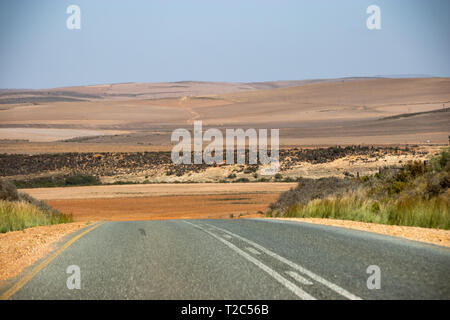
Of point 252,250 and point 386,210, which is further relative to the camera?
point 386,210

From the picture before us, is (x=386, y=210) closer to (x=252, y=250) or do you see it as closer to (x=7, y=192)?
(x=252, y=250)

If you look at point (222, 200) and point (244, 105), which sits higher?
point (244, 105)

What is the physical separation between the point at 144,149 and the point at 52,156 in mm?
17320

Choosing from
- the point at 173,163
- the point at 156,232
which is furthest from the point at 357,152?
the point at 156,232

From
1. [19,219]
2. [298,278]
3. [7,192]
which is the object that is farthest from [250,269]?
[7,192]

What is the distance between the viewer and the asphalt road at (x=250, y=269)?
262 inches

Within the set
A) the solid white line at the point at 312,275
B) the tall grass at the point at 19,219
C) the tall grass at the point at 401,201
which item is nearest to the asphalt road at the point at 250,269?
the solid white line at the point at 312,275

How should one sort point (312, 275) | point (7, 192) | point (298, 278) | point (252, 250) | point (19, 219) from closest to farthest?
1. point (298, 278)
2. point (312, 275)
3. point (252, 250)
4. point (19, 219)
5. point (7, 192)

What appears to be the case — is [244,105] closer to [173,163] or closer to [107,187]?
[173,163]

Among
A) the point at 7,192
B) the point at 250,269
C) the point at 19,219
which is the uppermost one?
the point at 250,269

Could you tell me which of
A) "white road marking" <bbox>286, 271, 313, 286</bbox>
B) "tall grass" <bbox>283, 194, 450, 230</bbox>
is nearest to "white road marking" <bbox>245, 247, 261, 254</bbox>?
"white road marking" <bbox>286, 271, 313, 286</bbox>

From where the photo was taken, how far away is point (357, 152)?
70.7 metres

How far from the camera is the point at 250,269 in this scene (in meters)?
8.09

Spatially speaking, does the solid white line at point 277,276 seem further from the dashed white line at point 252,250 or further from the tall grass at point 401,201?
the tall grass at point 401,201
